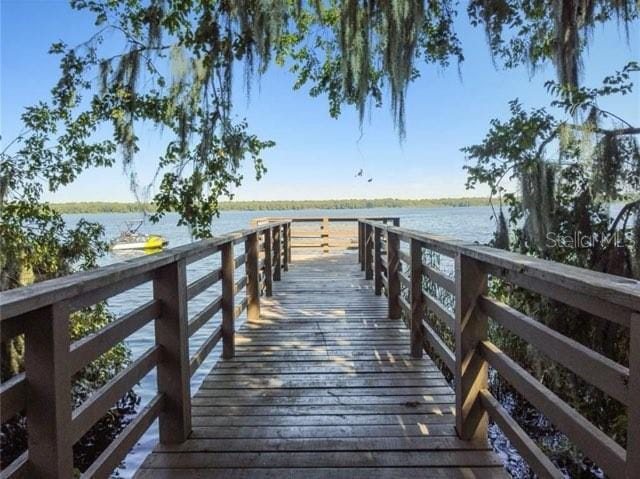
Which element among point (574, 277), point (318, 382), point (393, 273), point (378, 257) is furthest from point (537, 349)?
point (378, 257)

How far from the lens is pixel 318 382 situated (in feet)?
9.51

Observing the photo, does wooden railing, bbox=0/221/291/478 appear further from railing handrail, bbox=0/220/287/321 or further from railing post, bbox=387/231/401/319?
railing post, bbox=387/231/401/319

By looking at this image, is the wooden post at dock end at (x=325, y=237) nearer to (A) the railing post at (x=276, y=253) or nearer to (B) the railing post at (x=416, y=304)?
(A) the railing post at (x=276, y=253)

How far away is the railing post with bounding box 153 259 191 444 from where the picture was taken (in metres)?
2.08

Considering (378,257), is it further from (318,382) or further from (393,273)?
(318,382)

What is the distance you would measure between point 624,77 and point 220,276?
3.98 metres

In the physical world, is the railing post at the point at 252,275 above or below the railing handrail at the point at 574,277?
below

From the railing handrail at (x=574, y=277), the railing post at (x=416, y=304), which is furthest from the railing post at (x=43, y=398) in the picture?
the railing post at (x=416, y=304)

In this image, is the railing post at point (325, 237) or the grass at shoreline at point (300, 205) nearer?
the grass at shoreline at point (300, 205)

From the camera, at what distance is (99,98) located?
13.0 feet

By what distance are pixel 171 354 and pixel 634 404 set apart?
177 centimetres

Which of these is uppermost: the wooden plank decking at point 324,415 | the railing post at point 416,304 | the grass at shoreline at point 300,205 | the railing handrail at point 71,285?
the grass at shoreline at point 300,205

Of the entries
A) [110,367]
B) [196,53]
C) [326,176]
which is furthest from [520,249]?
[326,176]

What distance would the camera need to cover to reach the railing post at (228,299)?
3344mm
